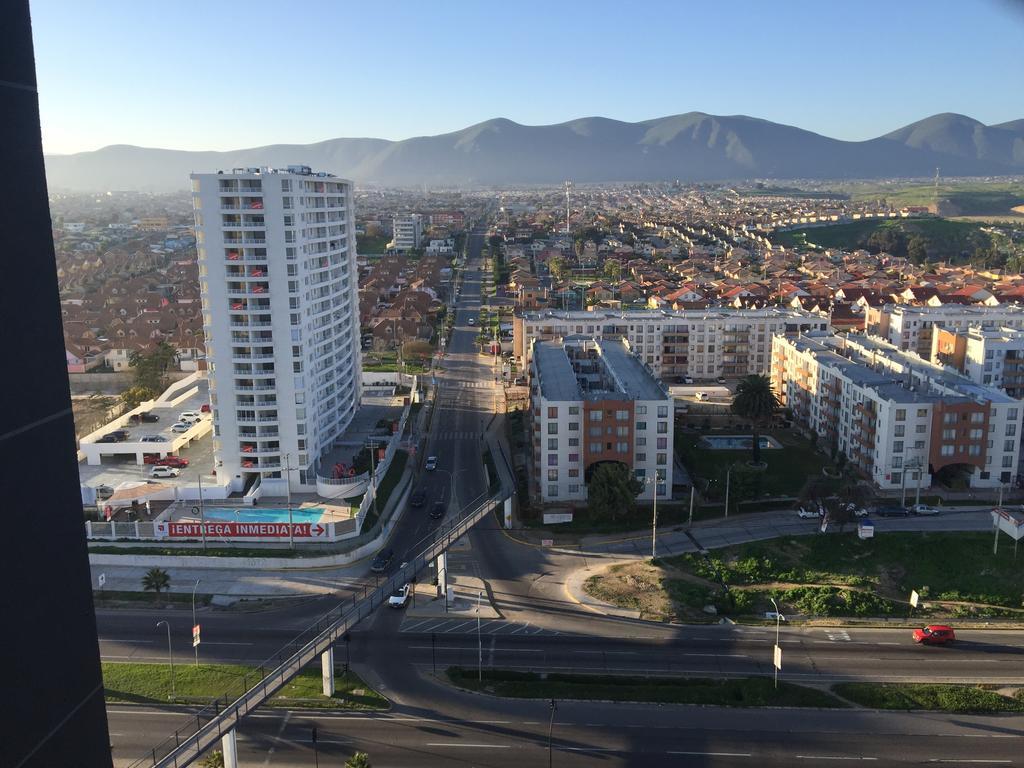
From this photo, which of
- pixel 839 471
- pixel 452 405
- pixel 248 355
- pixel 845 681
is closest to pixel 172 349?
pixel 452 405

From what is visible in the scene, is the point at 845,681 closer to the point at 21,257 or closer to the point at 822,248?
the point at 21,257

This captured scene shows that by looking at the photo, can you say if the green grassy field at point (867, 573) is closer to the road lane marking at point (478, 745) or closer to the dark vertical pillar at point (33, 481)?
the road lane marking at point (478, 745)

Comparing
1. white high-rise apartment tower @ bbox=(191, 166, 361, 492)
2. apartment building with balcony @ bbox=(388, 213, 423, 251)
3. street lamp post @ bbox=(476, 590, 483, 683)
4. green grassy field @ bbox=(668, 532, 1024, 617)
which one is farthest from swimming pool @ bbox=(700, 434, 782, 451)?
apartment building with balcony @ bbox=(388, 213, 423, 251)

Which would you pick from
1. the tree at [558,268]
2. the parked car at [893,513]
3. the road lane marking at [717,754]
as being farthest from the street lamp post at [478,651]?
the tree at [558,268]

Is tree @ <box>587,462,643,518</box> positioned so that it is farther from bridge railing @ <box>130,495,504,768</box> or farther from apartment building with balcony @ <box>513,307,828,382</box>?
apartment building with balcony @ <box>513,307,828,382</box>

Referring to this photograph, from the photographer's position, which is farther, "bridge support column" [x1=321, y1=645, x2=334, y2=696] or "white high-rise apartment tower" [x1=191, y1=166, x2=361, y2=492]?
"white high-rise apartment tower" [x1=191, y1=166, x2=361, y2=492]

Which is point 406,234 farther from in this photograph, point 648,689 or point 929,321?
point 648,689

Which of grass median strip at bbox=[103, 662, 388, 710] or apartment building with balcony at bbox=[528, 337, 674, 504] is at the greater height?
apartment building with balcony at bbox=[528, 337, 674, 504]
